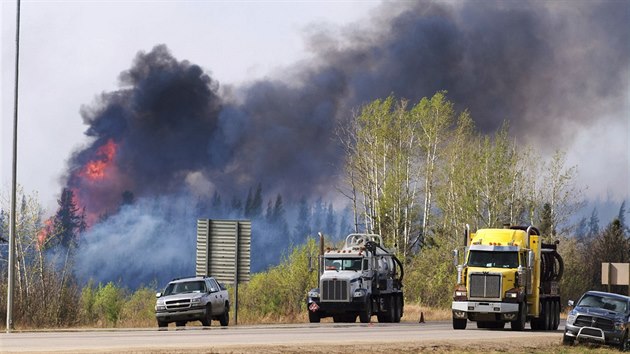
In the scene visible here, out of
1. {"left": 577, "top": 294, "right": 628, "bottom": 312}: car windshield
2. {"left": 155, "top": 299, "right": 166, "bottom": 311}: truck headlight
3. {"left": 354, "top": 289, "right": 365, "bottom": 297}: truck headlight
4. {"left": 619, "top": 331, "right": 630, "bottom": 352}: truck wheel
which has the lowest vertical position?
{"left": 619, "top": 331, "right": 630, "bottom": 352}: truck wheel

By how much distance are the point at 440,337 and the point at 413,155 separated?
163ft

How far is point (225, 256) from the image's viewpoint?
49.6m

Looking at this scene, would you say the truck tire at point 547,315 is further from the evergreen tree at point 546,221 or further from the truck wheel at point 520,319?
the evergreen tree at point 546,221

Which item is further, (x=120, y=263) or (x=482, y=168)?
(x=120, y=263)

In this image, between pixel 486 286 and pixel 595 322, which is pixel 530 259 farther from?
pixel 595 322

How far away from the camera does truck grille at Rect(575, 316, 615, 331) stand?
1491 inches

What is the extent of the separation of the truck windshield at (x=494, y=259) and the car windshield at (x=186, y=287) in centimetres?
1047

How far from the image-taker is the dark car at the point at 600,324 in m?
37.7

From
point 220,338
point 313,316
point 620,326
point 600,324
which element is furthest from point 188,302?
point 620,326

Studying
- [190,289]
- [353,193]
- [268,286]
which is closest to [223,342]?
[190,289]

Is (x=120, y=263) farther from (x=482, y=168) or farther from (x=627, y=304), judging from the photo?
(x=627, y=304)

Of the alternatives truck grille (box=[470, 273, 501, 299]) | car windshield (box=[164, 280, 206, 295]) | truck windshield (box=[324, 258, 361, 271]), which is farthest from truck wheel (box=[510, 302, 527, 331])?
car windshield (box=[164, 280, 206, 295])

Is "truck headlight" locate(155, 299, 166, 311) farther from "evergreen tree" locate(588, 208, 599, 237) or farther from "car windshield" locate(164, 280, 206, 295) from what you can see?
"evergreen tree" locate(588, 208, 599, 237)

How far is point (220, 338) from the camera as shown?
33781mm
